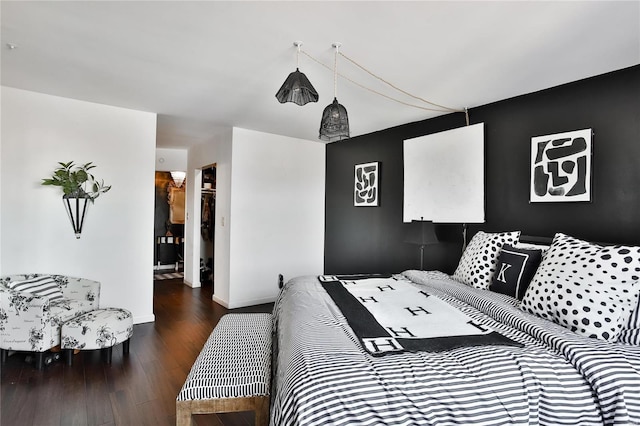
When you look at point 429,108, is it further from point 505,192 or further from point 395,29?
point 395,29

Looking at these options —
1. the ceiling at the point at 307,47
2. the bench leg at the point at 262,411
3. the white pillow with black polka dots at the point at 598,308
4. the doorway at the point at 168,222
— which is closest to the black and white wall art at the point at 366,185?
the ceiling at the point at 307,47

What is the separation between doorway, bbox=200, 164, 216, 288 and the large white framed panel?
374 cm

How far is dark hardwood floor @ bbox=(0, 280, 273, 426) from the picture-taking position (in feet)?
6.66

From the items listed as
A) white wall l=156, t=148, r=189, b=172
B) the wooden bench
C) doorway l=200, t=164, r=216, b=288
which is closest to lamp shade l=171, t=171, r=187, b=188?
white wall l=156, t=148, r=189, b=172

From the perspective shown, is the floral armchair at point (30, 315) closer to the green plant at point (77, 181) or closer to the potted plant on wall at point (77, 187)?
the potted plant on wall at point (77, 187)

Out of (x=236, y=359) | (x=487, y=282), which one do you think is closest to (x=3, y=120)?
(x=236, y=359)

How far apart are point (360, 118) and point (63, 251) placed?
3.56 m

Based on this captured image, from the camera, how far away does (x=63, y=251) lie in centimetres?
331

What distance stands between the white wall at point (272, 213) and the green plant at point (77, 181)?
1.56 m

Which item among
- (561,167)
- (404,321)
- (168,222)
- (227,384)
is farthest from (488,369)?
(168,222)

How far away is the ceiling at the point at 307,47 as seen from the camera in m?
1.85

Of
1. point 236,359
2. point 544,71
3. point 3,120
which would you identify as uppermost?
point 544,71

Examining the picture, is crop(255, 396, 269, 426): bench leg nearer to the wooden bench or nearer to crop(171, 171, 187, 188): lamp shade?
the wooden bench

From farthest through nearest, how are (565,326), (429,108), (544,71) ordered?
1. (429,108)
2. (544,71)
3. (565,326)
